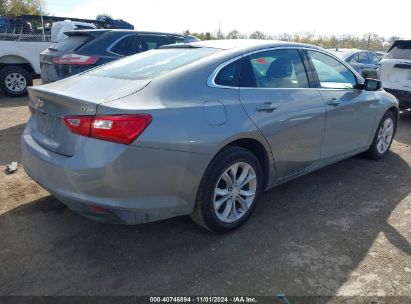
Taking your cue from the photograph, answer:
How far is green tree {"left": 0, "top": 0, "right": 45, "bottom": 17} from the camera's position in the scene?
38013mm

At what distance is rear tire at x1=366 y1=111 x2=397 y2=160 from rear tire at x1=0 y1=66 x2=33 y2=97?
847cm

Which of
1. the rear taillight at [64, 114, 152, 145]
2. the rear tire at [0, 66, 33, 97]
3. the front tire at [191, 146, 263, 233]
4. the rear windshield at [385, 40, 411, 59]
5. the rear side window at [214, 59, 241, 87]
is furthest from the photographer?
the rear tire at [0, 66, 33, 97]

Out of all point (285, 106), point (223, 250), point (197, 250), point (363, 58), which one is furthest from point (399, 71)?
point (197, 250)

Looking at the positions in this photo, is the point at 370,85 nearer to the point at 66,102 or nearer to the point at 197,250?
the point at 197,250

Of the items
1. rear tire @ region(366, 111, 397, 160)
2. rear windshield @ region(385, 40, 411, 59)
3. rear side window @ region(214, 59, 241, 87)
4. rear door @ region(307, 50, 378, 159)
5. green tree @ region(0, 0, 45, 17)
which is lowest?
rear tire @ region(366, 111, 397, 160)

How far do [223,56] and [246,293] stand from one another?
190 cm

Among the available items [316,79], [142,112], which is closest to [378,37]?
[316,79]

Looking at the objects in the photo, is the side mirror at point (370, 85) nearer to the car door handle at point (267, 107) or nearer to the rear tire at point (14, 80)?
the car door handle at point (267, 107)

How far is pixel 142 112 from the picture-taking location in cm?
255

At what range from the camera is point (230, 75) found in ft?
10.4

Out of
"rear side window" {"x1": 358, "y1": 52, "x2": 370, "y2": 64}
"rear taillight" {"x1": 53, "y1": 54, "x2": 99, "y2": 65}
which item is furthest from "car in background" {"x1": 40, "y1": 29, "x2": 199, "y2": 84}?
"rear side window" {"x1": 358, "y1": 52, "x2": 370, "y2": 64}

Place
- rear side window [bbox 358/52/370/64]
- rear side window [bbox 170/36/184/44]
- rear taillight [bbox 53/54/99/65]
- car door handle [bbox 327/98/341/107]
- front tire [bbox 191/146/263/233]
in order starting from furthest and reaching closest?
rear side window [bbox 358/52/370/64], rear side window [bbox 170/36/184/44], rear taillight [bbox 53/54/99/65], car door handle [bbox 327/98/341/107], front tire [bbox 191/146/263/233]

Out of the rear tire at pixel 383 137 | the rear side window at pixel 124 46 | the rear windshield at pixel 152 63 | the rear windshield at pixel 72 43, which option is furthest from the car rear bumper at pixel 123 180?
the rear windshield at pixel 72 43

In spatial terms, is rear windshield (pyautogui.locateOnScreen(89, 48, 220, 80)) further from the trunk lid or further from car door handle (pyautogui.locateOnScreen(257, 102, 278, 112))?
car door handle (pyautogui.locateOnScreen(257, 102, 278, 112))
